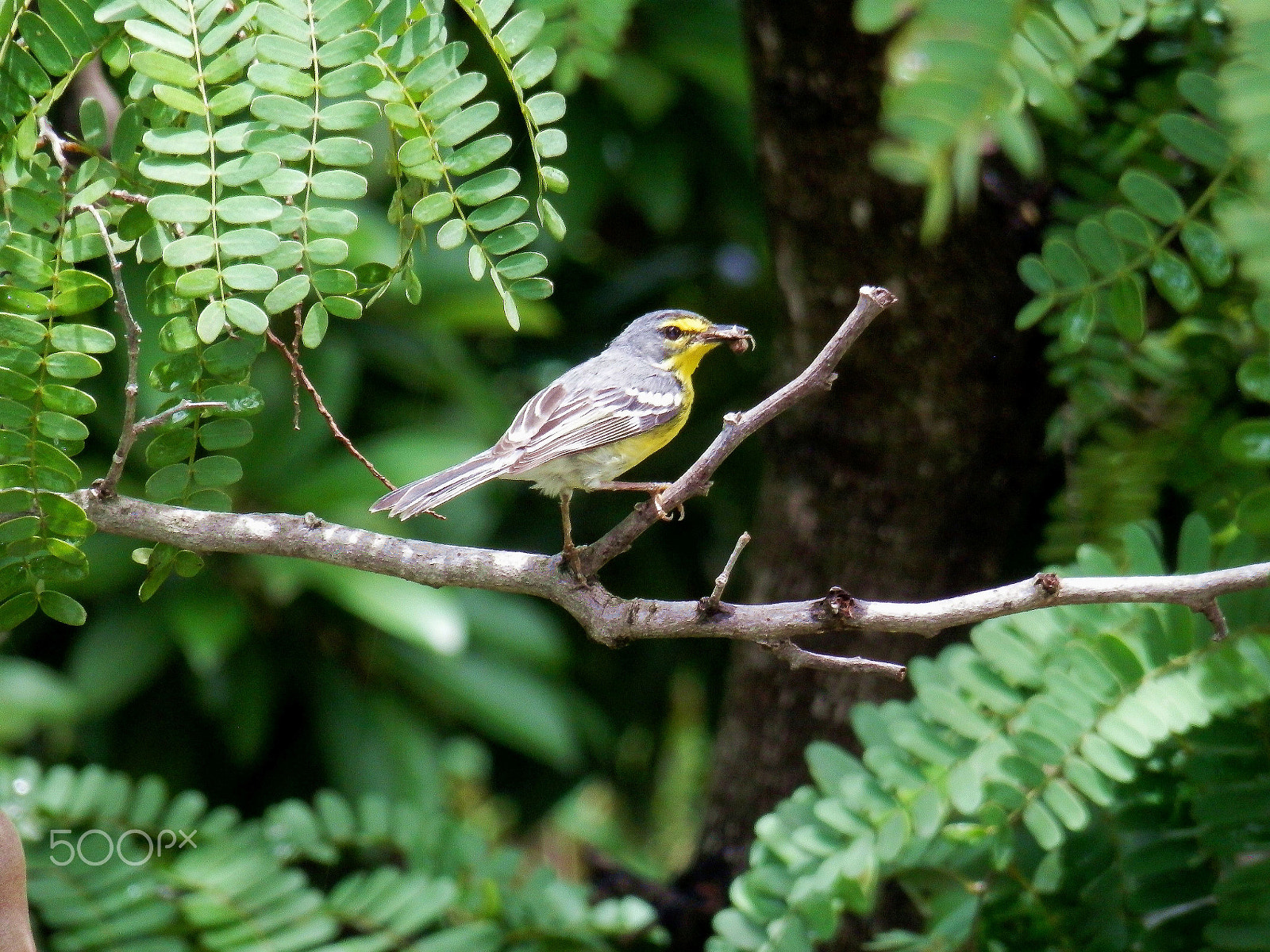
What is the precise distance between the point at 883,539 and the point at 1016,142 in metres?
2.59

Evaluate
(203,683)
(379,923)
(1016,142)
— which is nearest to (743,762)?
(379,923)

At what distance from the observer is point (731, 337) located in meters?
3.05

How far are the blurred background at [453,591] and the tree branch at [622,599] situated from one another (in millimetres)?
1784

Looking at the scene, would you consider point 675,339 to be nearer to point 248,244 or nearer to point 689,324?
point 689,324

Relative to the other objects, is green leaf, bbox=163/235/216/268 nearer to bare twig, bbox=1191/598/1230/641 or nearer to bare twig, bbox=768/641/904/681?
bare twig, bbox=768/641/904/681

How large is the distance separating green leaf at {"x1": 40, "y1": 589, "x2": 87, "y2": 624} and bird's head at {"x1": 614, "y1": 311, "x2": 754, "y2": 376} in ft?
5.94

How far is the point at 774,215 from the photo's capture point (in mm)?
3322

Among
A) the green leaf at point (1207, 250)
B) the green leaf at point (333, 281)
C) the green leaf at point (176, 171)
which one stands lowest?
the green leaf at point (1207, 250)

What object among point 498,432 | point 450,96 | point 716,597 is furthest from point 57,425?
point 498,432

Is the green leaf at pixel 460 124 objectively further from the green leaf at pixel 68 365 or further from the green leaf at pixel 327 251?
the green leaf at pixel 68 365

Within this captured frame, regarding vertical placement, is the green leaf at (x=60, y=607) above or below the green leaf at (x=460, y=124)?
below

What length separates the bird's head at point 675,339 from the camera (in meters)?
3.33
